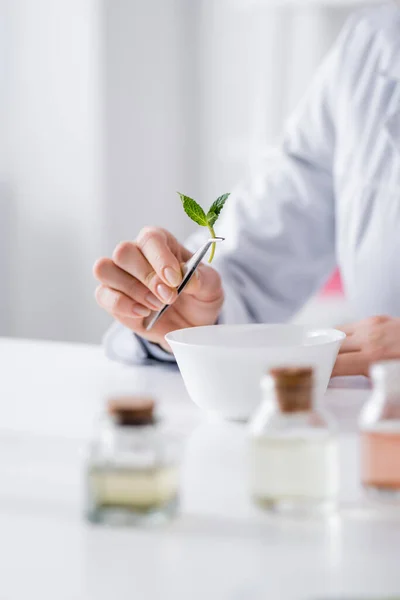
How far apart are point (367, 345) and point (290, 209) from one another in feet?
2.13

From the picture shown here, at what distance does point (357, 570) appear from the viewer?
628mm

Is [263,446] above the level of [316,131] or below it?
below

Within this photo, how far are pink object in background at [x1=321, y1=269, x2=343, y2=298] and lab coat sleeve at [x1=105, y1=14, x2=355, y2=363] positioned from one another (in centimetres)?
151

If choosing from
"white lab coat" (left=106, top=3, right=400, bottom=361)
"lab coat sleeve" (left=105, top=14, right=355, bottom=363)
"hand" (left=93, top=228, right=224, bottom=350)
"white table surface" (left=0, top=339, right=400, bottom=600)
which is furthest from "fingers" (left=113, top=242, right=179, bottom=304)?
"lab coat sleeve" (left=105, top=14, right=355, bottom=363)

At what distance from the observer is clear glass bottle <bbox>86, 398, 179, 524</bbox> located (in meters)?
0.68

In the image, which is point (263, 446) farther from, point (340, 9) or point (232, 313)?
point (340, 9)

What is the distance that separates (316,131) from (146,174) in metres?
1.91

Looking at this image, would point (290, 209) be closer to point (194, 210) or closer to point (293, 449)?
point (194, 210)

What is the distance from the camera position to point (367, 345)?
1266mm

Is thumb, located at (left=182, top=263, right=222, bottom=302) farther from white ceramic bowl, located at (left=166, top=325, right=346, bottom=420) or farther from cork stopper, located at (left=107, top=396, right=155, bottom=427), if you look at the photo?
cork stopper, located at (left=107, top=396, right=155, bottom=427)

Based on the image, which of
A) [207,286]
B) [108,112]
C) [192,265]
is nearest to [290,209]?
[207,286]

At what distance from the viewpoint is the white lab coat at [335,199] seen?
1.74 metres

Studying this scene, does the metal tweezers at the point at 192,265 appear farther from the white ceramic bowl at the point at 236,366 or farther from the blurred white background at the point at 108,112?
the blurred white background at the point at 108,112

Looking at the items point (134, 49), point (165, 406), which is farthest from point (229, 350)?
point (134, 49)
